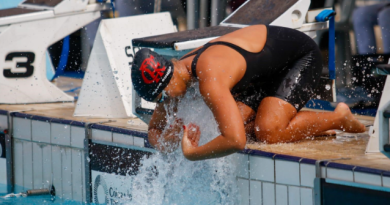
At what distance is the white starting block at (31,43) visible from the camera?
5.16 meters

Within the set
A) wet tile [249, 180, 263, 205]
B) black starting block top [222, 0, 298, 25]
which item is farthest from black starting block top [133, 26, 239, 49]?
wet tile [249, 180, 263, 205]

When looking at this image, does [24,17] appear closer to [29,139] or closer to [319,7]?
[29,139]

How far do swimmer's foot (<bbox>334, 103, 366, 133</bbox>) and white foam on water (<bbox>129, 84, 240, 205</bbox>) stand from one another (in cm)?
70

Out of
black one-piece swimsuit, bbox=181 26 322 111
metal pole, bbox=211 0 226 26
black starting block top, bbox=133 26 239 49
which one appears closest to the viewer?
black one-piece swimsuit, bbox=181 26 322 111

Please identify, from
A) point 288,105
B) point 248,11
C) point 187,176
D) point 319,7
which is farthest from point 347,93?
point 187,176

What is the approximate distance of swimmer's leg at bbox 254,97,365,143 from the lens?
131 inches

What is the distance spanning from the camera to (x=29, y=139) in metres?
4.56

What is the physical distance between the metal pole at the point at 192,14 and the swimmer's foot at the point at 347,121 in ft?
9.01

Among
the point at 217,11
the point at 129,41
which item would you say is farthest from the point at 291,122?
the point at 217,11

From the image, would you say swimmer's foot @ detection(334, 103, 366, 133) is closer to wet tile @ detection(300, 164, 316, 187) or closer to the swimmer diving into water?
the swimmer diving into water

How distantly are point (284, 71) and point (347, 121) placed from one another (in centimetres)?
48

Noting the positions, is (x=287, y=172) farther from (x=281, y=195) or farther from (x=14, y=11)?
(x=14, y=11)

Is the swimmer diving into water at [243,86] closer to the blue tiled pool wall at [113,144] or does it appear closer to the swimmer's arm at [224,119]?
the swimmer's arm at [224,119]

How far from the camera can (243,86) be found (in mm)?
3215
